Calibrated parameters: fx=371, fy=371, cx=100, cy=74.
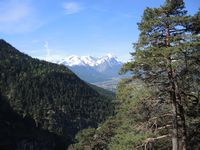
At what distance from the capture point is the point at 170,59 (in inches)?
922

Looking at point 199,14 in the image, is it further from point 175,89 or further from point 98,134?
point 98,134

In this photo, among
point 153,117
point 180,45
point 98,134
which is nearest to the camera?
point 180,45

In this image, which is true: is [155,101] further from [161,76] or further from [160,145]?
[160,145]

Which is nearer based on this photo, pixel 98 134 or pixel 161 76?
pixel 161 76

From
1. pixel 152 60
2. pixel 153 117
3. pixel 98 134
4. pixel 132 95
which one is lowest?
pixel 98 134

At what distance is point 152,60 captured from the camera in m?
23.6

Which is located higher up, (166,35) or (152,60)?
(166,35)

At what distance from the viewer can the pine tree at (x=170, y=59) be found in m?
23.2

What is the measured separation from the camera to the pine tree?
76.2ft

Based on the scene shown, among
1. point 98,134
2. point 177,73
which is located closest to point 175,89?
point 177,73

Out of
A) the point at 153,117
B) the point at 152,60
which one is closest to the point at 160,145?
the point at 153,117

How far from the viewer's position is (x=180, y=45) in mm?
22688

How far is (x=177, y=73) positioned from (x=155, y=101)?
2263 mm

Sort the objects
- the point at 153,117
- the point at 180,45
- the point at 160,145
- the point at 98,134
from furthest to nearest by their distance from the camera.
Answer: the point at 98,134
the point at 160,145
the point at 153,117
the point at 180,45
